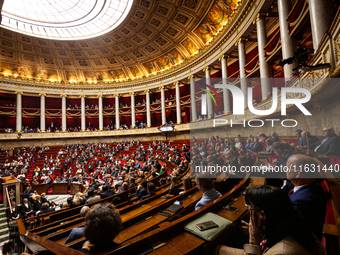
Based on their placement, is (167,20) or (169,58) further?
(169,58)

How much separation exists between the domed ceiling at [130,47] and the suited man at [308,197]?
15577mm

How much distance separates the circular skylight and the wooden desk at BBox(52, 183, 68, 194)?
17315 mm

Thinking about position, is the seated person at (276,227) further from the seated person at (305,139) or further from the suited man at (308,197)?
the seated person at (305,139)

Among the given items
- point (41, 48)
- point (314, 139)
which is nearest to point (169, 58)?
point (41, 48)

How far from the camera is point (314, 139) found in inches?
173

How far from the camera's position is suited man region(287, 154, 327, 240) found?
1.49 metres

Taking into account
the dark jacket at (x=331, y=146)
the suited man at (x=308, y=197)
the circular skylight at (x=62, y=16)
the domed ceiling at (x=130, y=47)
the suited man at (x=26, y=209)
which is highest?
the circular skylight at (x=62, y=16)

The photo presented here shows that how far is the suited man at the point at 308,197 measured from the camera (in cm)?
149

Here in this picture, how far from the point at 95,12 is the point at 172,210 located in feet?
80.4

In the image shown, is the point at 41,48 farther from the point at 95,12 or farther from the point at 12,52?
the point at 95,12

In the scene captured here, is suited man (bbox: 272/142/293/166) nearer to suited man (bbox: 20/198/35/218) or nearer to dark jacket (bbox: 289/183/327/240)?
dark jacket (bbox: 289/183/327/240)

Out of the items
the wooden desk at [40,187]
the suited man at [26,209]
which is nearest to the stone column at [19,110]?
the wooden desk at [40,187]

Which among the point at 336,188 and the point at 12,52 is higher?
the point at 12,52

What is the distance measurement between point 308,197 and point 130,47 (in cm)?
2536
